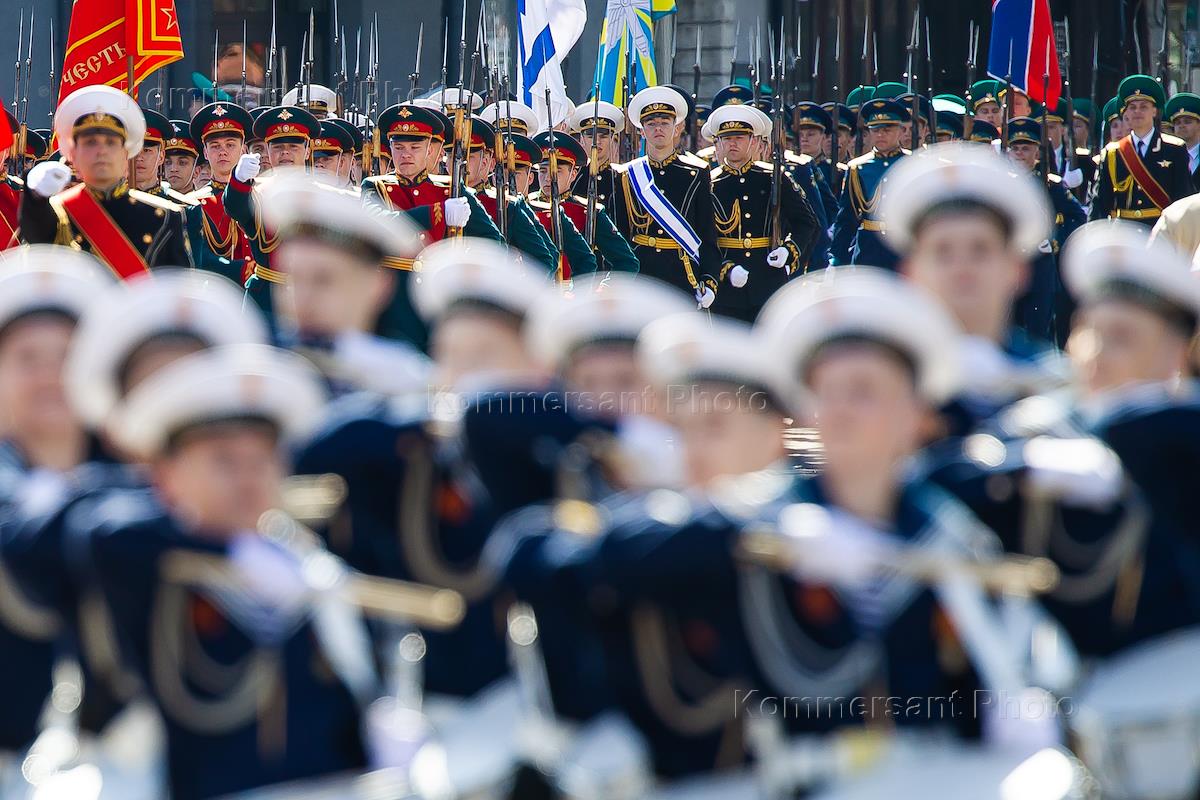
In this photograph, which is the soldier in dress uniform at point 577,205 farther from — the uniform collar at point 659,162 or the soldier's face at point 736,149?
the soldier's face at point 736,149

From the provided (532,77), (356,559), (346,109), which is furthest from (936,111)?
(356,559)

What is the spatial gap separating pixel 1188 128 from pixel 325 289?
11310mm

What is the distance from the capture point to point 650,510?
362cm

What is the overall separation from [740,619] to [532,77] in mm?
12980

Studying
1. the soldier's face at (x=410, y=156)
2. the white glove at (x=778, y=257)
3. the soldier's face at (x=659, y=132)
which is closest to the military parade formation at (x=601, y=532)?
the soldier's face at (x=410, y=156)

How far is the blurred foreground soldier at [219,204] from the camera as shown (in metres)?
11.5

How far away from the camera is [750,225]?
1355cm

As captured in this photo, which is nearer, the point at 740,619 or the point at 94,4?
the point at 740,619

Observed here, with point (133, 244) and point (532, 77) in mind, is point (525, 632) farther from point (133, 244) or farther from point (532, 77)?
point (532, 77)

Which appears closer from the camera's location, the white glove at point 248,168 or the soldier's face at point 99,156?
the soldier's face at point 99,156

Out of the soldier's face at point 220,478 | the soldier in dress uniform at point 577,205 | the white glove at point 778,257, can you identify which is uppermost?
the soldier's face at point 220,478

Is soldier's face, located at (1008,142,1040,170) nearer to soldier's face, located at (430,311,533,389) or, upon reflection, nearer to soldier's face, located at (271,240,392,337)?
soldier's face, located at (271,240,392,337)

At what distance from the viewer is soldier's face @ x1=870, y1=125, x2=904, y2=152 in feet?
45.8

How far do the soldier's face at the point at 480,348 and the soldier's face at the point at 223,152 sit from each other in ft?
26.1
